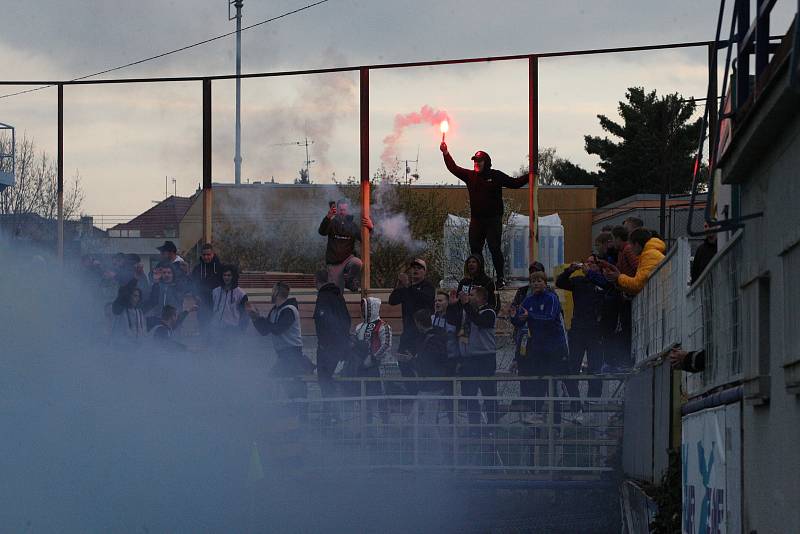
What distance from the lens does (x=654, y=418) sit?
A: 11.2 m

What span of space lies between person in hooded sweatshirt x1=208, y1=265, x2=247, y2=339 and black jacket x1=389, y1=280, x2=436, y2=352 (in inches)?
79.2

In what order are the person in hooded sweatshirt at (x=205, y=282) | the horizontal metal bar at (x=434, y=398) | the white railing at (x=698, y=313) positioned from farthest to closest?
the person in hooded sweatshirt at (x=205, y=282), the horizontal metal bar at (x=434, y=398), the white railing at (x=698, y=313)

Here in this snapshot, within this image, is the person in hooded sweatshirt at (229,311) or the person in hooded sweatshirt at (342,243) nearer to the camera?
the person in hooded sweatshirt at (229,311)

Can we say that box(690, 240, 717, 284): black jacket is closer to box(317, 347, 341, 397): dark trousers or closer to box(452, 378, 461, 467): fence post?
box(452, 378, 461, 467): fence post

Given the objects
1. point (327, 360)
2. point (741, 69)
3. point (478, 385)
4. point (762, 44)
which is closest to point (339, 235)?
point (327, 360)

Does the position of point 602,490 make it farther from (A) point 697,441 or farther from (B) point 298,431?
(A) point 697,441

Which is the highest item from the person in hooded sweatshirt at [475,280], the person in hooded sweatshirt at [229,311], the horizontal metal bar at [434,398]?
the person in hooded sweatshirt at [475,280]

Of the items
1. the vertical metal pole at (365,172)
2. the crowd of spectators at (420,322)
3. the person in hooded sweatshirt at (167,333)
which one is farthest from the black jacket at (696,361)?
the vertical metal pole at (365,172)

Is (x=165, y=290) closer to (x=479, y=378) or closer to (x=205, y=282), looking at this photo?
(x=205, y=282)

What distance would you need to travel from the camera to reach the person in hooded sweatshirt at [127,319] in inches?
621

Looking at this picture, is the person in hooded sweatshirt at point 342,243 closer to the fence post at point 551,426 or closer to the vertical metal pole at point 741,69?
the fence post at point 551,426

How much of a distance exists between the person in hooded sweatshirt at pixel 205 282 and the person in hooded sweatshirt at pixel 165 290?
0.73 feet

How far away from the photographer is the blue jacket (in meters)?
14.6

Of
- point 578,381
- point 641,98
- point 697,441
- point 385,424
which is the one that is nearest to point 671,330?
point 697,441
